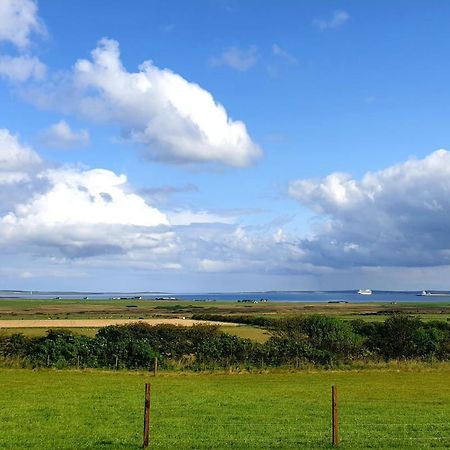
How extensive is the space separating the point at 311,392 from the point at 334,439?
52.5 ft

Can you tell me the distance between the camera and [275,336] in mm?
56719

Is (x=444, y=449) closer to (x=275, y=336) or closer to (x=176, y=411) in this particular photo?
(x=176, y=411)

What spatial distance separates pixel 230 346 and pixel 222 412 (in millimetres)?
27465

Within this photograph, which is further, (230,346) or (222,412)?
(230,346)

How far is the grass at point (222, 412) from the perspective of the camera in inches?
739

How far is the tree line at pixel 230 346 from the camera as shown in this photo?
163 ft

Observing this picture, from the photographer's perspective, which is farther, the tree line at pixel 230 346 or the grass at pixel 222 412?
the tree line at pixel 230 346

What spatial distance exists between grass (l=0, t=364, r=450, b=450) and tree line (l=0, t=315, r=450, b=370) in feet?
25.8

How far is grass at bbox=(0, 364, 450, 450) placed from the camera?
739 inches

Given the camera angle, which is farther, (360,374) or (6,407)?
(360,374)

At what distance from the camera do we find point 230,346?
52.5 meters

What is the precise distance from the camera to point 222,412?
25.2 meters

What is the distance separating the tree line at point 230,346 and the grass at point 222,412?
785 cm

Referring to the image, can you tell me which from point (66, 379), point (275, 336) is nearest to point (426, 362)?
point (275, 336)
